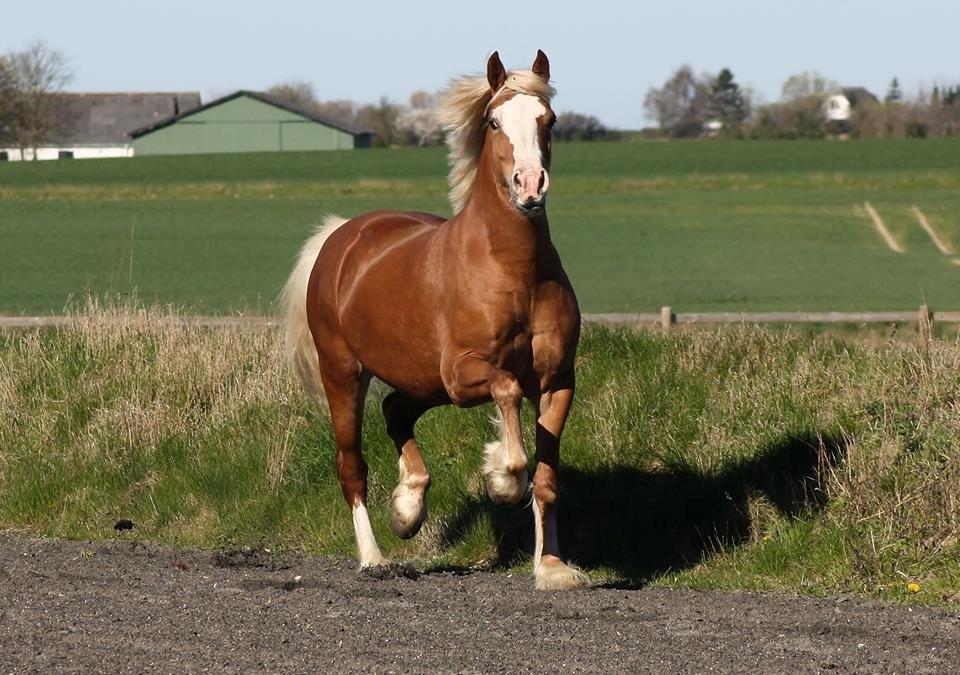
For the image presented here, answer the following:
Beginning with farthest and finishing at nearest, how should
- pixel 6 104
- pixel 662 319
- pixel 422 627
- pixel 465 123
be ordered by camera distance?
pixel 6 104
pixel 662 319
pixel 465 123
pixel 422 627

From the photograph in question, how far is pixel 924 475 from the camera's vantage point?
24.6 feet

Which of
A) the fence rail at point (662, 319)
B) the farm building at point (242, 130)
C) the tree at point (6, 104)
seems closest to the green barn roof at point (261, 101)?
the farm building at point (242, 130)

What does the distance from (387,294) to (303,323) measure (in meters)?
1.38

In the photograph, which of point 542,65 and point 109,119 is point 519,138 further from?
point 109,119

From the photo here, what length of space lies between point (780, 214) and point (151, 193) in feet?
91.9

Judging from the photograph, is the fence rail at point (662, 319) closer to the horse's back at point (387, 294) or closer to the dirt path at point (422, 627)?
the horse's back at point (387, 294)

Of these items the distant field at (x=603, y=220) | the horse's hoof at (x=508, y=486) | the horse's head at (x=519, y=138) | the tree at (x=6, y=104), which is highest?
the tree at (x=6, y=104)

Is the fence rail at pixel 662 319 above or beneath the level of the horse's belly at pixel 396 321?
beneath

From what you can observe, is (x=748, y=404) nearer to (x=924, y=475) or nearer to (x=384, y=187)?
(x=924, y=475)

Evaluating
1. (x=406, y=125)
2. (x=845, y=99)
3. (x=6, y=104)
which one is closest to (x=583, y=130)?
(x=406, y=125)

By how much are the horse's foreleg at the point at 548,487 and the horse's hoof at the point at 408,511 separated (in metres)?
0.83

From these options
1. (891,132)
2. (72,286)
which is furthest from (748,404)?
(891,132)

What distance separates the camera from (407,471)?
8141 mm

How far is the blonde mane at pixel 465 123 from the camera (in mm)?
7379
